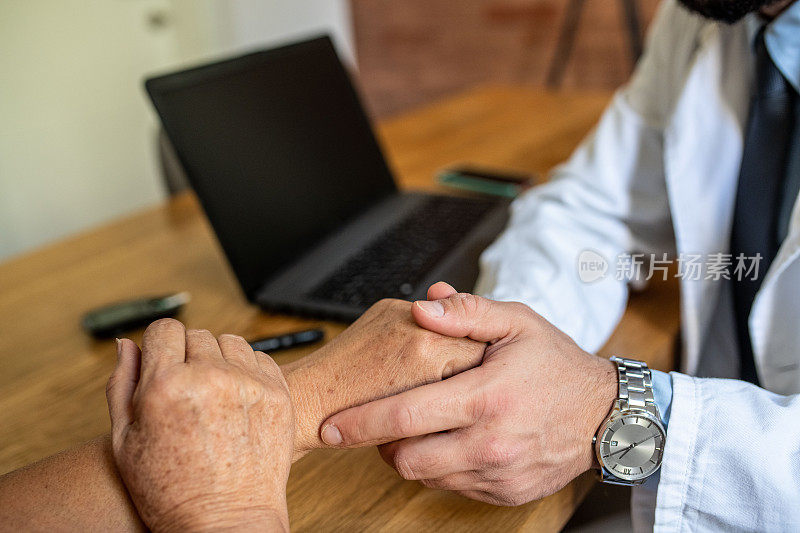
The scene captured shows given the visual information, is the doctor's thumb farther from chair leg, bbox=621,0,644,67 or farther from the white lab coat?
chair leg, bbox=621,0,644,67

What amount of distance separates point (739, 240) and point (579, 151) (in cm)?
27

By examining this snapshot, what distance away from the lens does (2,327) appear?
887mm

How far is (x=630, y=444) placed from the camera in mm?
611

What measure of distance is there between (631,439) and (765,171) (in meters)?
0.45

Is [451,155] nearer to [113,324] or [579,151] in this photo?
[579,151]

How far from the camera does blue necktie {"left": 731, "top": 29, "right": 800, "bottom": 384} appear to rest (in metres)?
0.84

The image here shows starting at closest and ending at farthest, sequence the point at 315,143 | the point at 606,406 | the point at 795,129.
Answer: the point at 606,406, the point at 795,129, the point at 315,143

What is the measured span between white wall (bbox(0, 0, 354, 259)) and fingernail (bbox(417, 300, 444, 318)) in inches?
76.5

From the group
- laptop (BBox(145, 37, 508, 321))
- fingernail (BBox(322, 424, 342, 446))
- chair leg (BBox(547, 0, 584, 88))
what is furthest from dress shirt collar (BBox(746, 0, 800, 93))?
chair leg (BBox(547, 0, 584, 88))

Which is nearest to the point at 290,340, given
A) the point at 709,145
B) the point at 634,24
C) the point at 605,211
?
the point at 605,211

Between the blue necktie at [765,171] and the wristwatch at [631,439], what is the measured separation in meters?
0.36

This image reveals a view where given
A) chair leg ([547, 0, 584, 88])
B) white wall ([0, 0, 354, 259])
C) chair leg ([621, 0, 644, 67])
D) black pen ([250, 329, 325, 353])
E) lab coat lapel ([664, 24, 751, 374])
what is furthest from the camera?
chair leg ([547, 0, 584, 88])

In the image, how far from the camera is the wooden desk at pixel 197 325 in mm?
578

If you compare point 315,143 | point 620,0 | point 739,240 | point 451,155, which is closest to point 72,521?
point 315,143
